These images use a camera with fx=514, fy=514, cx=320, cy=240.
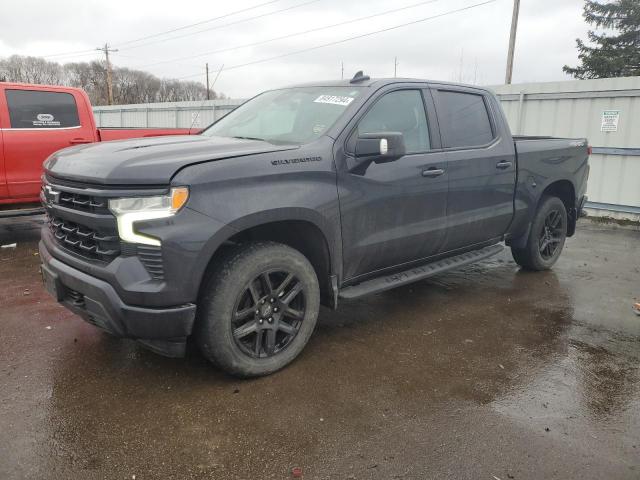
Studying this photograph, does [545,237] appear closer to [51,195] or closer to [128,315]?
[128,315]

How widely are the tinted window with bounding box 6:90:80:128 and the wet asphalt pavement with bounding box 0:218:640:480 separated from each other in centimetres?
295

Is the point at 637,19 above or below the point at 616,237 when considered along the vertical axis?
above

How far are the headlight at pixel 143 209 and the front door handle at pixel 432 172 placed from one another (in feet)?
6.49

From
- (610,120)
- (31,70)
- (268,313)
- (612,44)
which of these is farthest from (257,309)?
(31,70)

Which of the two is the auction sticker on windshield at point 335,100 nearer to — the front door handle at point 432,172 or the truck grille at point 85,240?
the front door handle at point 432,172

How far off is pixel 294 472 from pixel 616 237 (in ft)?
24.5

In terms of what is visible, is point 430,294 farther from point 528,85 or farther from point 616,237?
point 528,85

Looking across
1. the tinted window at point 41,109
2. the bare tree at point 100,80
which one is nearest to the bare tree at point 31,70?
the bare tree at point 100,80

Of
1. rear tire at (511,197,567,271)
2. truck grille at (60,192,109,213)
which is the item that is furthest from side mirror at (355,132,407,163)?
rear tire at (511,197,567,271)

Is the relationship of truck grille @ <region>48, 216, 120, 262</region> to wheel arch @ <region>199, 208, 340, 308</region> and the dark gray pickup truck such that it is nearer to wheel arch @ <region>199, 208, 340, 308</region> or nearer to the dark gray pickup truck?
the dark gray pickup truck

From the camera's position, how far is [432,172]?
3.99m

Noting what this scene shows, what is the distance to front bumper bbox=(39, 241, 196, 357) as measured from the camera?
8.82 ft

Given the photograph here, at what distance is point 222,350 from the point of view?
296cm

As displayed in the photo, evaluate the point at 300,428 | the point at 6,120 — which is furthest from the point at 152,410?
the point at 6,120
